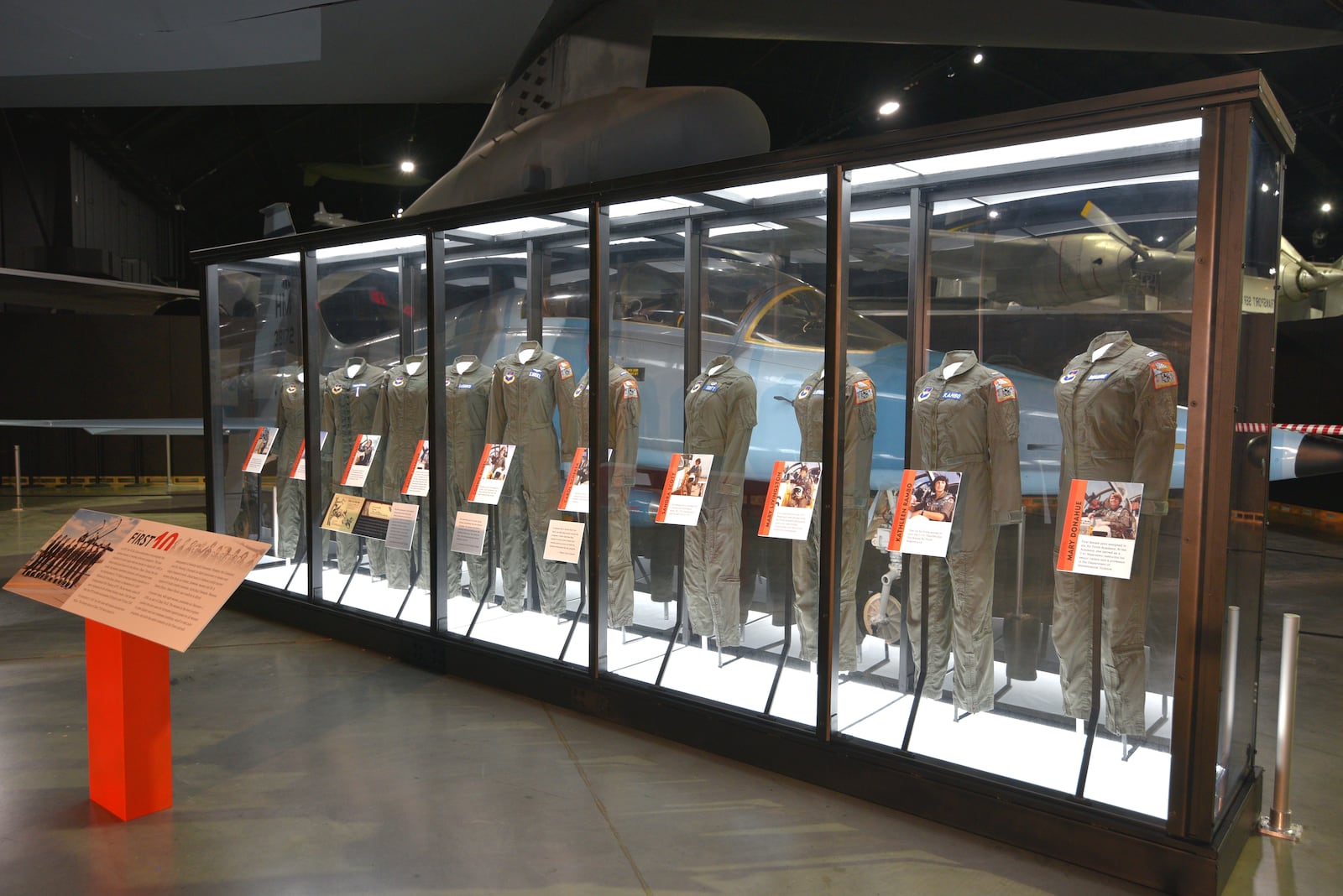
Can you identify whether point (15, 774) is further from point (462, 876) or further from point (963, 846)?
point (963, 846)

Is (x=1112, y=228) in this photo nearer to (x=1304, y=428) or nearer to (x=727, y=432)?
(x=727, y=432)

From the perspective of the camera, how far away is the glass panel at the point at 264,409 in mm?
5266

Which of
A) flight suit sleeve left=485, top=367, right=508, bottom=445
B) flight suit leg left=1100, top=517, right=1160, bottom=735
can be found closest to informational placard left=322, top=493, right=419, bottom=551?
flight suit sleeve left=485, top=367, right=508, bottom=445

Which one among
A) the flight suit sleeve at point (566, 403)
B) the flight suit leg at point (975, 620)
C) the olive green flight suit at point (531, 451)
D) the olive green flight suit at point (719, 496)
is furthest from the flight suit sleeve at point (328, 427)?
the flight suit leg at point (975, 620)

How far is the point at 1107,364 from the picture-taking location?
2652 millimetres

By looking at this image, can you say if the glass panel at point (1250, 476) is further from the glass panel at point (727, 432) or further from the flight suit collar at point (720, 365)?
the flight suit collar at point (720, 365)

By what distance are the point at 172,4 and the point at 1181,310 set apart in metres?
4.36

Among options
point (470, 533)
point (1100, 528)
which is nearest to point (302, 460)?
point (470, 533)

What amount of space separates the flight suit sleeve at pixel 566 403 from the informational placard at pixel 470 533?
22.2 inches

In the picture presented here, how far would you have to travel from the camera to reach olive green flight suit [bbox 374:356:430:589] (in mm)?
4672

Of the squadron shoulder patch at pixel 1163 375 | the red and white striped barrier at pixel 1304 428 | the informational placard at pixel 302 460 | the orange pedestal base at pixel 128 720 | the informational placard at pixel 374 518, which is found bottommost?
the orange pedestal base at pixel 128 720

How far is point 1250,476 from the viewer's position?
2.50 meters

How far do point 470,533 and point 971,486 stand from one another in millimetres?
2408

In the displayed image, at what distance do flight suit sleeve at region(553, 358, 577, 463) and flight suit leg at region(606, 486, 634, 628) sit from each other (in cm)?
44
